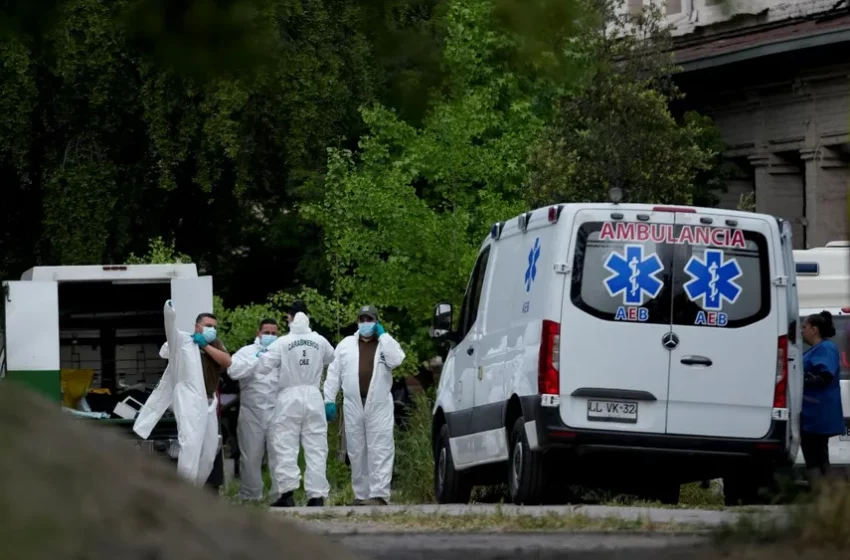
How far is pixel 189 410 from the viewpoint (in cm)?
1631

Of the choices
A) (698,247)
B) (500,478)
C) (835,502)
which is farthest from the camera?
(500,478)

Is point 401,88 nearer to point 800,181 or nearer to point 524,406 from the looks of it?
point 524,406

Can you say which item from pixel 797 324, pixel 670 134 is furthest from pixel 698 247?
pixel 670 134

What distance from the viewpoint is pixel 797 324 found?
13.8 meters

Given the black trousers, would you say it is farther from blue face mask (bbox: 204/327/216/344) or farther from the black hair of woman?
blue face mask (bbox: 204/327/216/344)

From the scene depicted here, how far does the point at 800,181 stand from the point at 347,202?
41.1ft

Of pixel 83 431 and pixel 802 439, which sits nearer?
pixel 83 431

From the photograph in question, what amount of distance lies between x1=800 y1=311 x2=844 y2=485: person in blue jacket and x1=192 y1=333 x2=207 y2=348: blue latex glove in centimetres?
483

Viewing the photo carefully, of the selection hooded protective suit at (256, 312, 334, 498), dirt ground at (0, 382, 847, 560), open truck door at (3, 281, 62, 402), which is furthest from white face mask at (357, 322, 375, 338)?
dirt ground at (0, 382, 847, 560)

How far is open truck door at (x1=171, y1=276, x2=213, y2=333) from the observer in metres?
20.7

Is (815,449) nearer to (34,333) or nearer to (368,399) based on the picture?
(368,399)

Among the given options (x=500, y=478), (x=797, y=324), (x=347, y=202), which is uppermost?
(x=347, y=202)

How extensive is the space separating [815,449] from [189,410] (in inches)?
196

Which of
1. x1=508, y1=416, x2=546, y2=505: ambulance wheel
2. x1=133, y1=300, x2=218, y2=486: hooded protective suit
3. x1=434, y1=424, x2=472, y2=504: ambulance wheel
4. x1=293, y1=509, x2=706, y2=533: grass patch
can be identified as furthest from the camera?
x1=133, y1=300, x2=218, y2=486: hooded protective suit
